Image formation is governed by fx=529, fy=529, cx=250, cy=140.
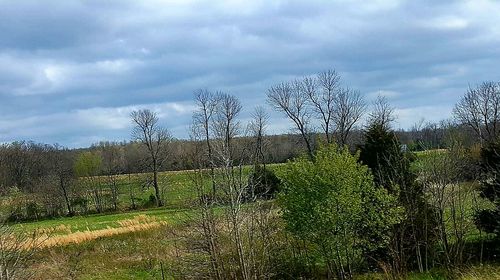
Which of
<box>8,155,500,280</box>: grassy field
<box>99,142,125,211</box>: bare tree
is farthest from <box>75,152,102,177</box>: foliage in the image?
<box>8,155,500,280</box>: grassy field

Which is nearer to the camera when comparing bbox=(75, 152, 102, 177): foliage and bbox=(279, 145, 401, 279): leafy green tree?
bbox=(279, 145, 401, 279): leafy green tree

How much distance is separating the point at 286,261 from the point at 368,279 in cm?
388

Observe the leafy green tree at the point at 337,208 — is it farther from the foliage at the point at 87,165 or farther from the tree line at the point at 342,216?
the foliage at the point at 87,165

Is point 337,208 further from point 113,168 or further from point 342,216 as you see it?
point 113,168

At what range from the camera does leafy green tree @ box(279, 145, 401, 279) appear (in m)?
20.7

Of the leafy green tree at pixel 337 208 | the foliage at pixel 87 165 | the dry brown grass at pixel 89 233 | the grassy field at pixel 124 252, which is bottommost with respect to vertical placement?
the grassy field at pixel 124 252

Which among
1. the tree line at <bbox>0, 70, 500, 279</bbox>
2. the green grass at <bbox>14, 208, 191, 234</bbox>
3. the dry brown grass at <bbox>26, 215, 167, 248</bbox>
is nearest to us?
the tree line at <bbox>0, 70, 500, 279</bbox>

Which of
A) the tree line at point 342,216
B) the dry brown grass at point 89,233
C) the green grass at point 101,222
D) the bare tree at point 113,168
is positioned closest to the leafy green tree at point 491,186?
the tree line at point 342,216

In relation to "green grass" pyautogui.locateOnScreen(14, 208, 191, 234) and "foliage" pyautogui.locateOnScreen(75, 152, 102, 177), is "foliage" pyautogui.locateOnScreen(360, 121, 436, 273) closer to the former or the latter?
Result: "green grass" pyautogui.locateOnScreen(14, 208, 191, 234)

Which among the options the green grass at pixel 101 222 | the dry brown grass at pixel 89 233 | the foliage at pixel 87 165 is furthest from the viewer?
the foliage at pixel 87 165

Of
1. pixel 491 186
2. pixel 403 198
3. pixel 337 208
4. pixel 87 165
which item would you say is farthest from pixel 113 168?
pixel 491 186

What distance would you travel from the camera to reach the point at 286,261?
22984mm

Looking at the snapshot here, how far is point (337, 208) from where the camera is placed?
2069 cm

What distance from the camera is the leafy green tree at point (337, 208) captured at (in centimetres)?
2069
